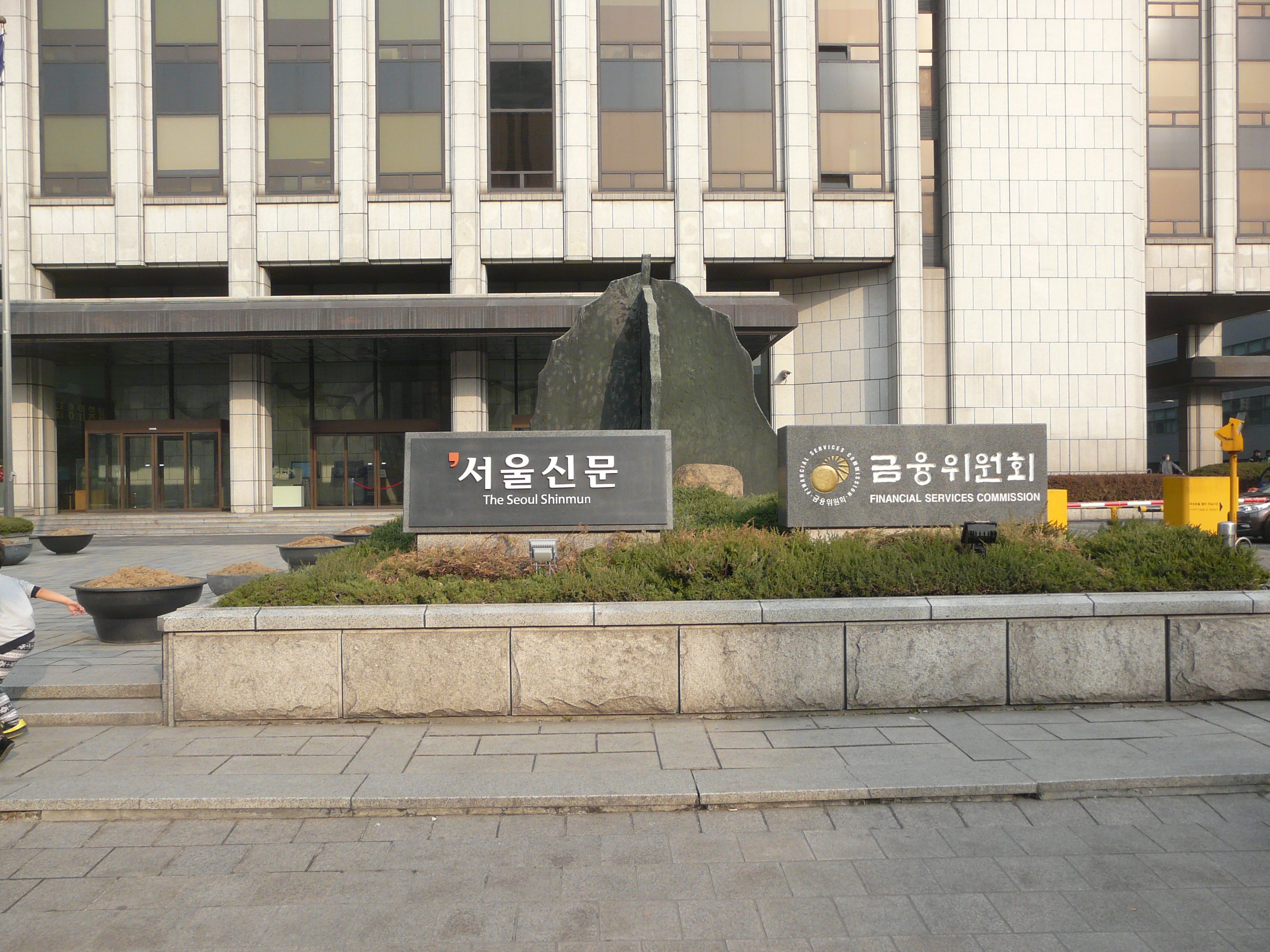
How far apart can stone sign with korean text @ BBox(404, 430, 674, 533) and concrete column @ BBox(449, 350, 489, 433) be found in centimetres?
1821

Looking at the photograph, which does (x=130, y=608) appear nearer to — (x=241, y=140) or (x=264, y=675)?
(x=264, y=675)

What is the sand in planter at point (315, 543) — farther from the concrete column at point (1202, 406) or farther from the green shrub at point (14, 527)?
the concrete column at point (1202, 406)

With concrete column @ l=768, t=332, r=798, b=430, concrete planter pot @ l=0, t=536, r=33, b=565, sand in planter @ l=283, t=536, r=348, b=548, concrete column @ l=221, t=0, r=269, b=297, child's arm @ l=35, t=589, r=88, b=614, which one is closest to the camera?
child's arm @ l=35, t=589, r=88, b=614

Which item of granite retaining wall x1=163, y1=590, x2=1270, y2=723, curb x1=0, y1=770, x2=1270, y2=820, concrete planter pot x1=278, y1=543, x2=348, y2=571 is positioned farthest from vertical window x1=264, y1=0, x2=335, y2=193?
curb x1=0, y1=770, x2=1270, y2=820

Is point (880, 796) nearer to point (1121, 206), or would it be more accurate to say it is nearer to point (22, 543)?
point (22, 543)

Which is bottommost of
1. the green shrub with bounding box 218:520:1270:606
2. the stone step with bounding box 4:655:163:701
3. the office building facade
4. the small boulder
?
the stone step with bounding box 4:655:163:701

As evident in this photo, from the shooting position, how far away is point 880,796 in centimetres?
474

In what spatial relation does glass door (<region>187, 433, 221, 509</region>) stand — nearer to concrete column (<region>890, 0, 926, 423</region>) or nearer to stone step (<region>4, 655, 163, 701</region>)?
concrete column (<region>890, 0, 926, 423</region>)

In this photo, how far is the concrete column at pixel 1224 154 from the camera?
27547 mm

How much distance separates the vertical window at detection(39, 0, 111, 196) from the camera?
2530 centimetres

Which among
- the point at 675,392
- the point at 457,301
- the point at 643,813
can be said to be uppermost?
the point at 457,301

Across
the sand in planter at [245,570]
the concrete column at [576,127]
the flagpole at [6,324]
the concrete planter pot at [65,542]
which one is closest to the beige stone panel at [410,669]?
the sand in planter at [245,570]

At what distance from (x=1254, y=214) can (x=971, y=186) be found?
11253 mm

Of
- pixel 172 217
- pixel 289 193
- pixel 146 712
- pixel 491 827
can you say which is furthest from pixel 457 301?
pixel 491 827
